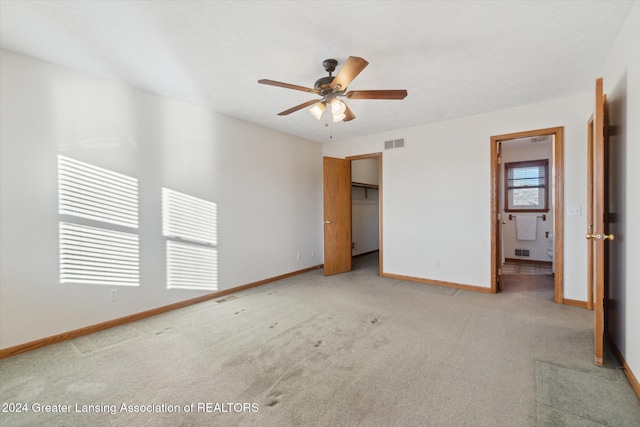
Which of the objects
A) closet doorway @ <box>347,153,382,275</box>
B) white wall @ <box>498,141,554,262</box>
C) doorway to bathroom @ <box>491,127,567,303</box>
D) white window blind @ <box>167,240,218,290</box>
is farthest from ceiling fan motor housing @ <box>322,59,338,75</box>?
white wall @ <box>498,141,554,262</box>

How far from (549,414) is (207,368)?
7.29 feet

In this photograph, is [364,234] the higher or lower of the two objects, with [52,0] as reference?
lower

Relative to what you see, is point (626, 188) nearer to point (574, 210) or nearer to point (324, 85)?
point (574, 210)

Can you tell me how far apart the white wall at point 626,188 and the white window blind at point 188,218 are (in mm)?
4019

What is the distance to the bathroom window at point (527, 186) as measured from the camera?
5.68 m

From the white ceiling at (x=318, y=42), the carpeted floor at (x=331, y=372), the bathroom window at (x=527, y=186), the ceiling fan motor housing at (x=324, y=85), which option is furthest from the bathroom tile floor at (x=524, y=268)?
the ceiling fan motor housing at (x=324, y=85)

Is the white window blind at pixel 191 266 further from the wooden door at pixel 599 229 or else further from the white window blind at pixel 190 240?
the wooden door at pixel 599 229

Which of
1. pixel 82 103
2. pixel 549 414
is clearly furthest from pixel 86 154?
pixel 549 414

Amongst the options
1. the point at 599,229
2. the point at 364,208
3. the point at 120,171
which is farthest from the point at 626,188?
the point at 364,208

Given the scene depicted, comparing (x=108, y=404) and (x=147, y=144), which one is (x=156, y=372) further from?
(x=147, y=144)

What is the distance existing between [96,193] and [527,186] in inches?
291

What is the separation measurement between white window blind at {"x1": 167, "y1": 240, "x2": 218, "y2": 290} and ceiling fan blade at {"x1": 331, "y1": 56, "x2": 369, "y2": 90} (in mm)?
2616

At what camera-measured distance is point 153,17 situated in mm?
1876

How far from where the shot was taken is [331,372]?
199cm
